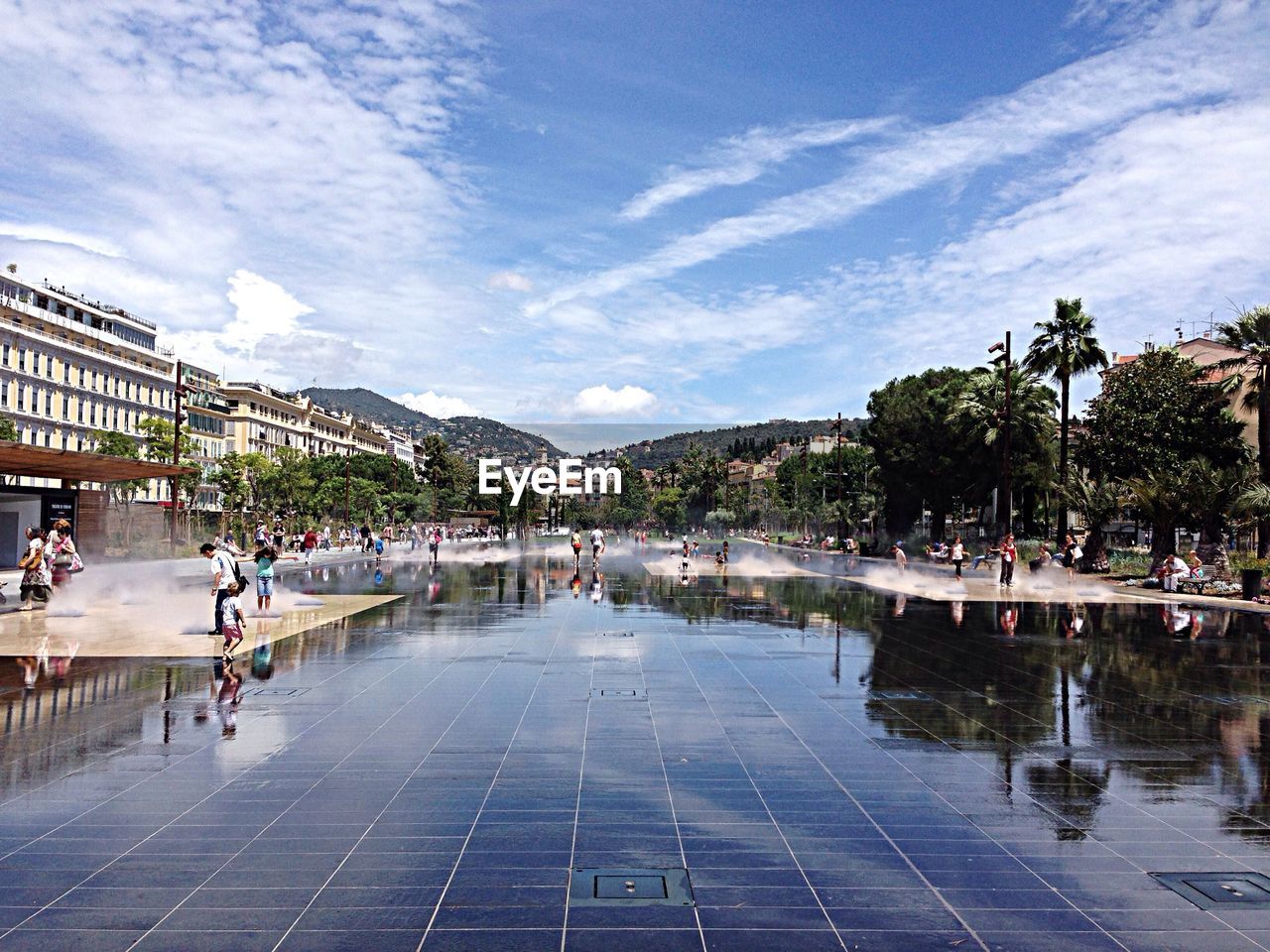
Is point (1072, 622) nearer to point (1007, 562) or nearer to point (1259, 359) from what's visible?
point (1007, 562)

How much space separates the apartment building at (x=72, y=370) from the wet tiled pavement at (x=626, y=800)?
58477 mm

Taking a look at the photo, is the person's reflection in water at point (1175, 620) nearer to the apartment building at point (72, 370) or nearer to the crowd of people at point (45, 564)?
the crowd of people at point (45, 564)

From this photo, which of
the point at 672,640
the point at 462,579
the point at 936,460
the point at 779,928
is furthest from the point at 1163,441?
the point at 779,928

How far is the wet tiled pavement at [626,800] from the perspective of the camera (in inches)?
183

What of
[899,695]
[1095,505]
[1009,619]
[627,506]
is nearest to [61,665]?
[899,695]

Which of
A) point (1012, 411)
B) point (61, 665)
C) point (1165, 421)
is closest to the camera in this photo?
point (61, 665)

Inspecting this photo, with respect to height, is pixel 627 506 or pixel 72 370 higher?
pixel 72 370

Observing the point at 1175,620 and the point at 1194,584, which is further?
the point at 1194,584

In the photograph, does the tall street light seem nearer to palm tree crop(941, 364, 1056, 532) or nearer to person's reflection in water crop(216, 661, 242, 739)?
palm tree crop(941, 364, 1056, 532)

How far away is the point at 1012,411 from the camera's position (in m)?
45.6

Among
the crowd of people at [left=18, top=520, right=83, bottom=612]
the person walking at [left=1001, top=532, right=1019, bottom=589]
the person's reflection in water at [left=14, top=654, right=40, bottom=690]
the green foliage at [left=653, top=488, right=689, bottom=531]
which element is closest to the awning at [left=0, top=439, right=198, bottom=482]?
the crowd of people at [left=18, top=520, right=83, bottom=612]

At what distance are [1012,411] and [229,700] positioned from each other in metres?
42.4

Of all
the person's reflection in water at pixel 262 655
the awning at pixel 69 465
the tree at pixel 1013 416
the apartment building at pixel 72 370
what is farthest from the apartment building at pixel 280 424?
the person's reflection in water at pixel 262 655

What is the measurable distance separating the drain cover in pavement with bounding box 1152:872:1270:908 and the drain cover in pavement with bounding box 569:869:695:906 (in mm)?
2636
